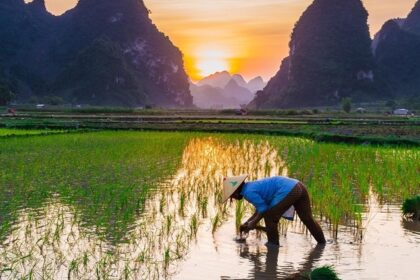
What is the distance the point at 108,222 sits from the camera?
673 centimetres

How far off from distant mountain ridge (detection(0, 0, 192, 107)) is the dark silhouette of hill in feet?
107

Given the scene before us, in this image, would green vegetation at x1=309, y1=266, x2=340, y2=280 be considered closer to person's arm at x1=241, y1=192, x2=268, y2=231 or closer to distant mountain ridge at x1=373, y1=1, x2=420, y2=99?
person's arm at x1=241, y1=192, x2=268, y2=231

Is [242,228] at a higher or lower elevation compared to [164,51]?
lower

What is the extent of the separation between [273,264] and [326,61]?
384 feet

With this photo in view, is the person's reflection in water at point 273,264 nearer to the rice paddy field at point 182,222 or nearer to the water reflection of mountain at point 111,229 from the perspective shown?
the rice paddy field at point 182,222

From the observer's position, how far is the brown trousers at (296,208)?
553cm

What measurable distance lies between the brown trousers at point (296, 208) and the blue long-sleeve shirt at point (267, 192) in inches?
2.1

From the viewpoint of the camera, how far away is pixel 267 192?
5.61 metres

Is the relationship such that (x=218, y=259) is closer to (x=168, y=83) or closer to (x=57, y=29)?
(x=168, y=83)

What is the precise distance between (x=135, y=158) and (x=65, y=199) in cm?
592

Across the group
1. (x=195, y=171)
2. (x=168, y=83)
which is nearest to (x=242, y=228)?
(x=195, y=171)

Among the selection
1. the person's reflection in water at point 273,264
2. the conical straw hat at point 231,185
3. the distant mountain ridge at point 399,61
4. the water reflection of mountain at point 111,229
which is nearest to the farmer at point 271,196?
the conical straw hat at point 231,185

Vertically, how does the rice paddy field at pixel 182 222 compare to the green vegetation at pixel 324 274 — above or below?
below

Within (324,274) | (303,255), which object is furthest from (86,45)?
(324,274)
